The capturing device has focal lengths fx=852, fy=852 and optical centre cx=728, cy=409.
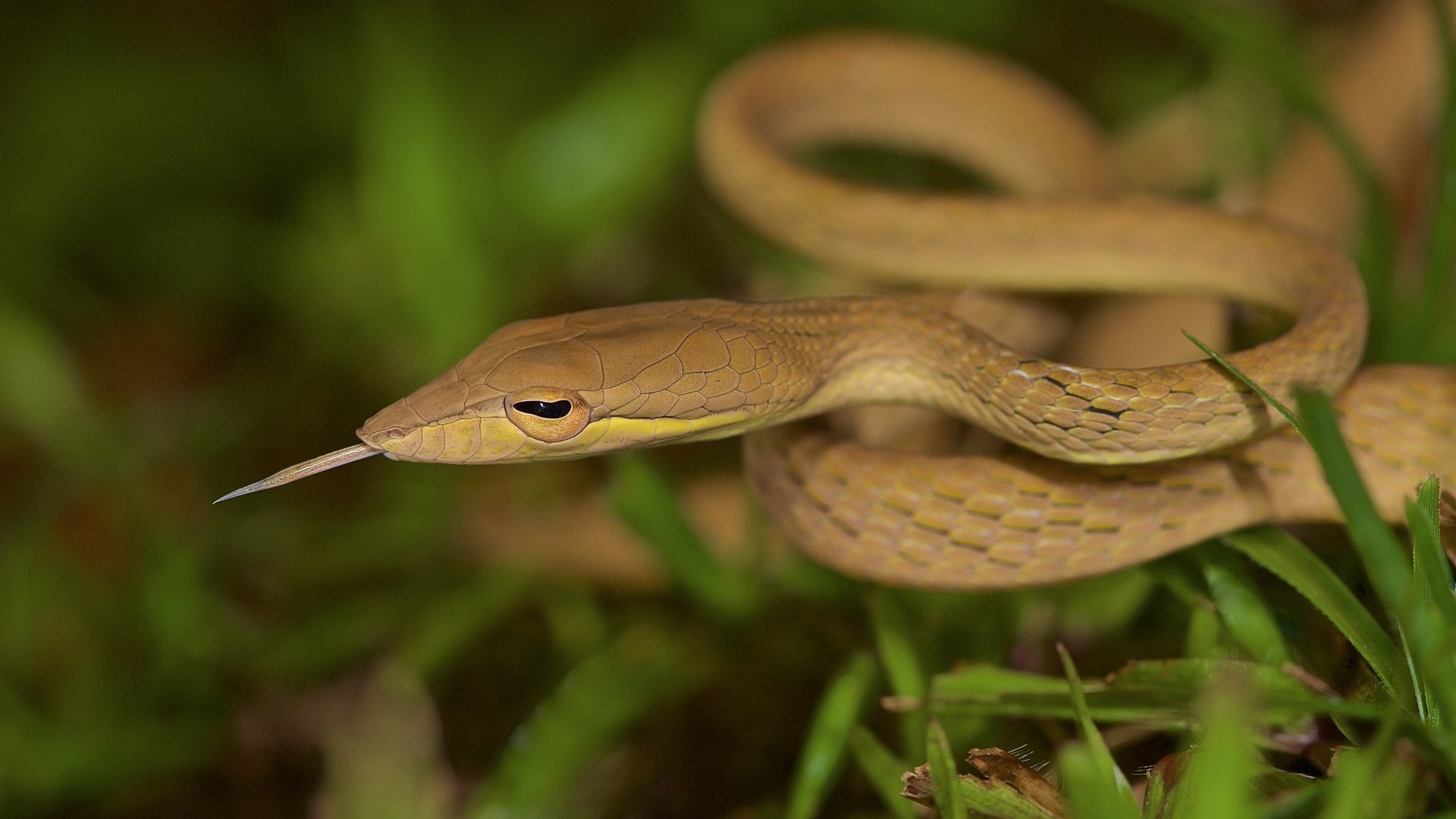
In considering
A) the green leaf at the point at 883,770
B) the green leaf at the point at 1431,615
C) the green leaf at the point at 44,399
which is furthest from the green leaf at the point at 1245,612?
the green leaf at the point at 44,399

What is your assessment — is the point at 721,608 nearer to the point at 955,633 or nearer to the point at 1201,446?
the point at 955,633

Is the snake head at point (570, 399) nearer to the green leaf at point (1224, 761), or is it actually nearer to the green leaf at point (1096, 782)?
the green leaf at point (1096, 782)

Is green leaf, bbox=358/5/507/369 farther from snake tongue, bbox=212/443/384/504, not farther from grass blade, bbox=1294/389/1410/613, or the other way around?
grass blade, bbox=1294/389/1410/613

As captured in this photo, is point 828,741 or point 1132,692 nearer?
point 1132,692

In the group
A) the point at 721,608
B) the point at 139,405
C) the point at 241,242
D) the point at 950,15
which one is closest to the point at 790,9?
the point at 950,15

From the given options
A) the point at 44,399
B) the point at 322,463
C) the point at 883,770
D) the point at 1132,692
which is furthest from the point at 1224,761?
the point at 44,399

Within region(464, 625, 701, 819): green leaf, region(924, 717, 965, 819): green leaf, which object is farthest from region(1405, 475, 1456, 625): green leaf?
region(464, 625, 701, 819): green leaf

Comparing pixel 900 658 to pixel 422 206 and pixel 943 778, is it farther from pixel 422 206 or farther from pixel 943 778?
pixel 422 206
